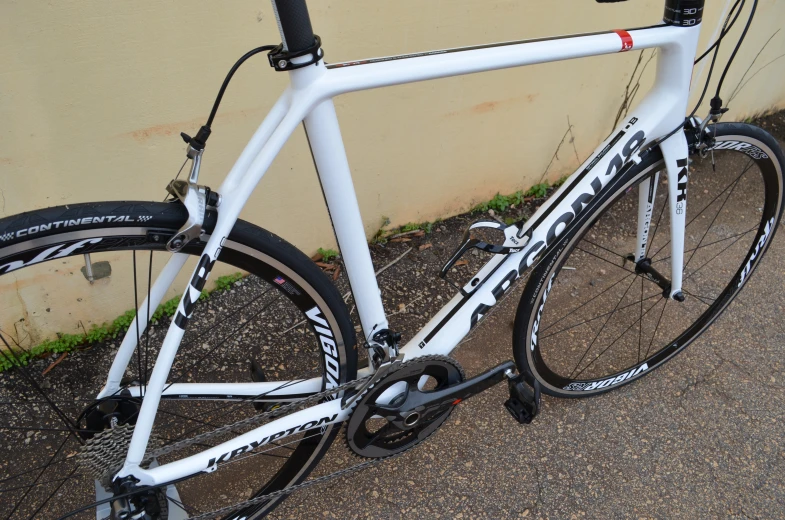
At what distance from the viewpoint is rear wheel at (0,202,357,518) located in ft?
4.82

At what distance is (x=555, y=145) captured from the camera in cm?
294

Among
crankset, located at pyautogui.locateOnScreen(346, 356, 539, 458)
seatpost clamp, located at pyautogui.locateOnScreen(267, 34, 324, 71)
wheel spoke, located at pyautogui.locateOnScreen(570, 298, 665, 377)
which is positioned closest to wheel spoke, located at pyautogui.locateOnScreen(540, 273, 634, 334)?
wheel spoke, located at pyautogui.locateOnScreen(570, 298, 665, 377)

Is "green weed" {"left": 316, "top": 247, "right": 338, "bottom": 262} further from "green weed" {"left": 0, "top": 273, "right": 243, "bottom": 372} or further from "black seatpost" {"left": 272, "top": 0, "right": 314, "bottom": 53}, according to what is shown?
"black seatpost" {"left": 272, "top": 0, "right": 314, "bottom": 53}

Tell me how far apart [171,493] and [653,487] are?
4.86ft

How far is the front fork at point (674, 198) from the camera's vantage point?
65.6 inches

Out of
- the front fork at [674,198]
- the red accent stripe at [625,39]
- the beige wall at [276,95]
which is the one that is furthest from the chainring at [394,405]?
the beige wall at [276,95]

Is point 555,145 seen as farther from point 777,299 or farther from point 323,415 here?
point 323,415

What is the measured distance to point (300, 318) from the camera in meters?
2.42

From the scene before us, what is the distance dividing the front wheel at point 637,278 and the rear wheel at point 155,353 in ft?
2.48

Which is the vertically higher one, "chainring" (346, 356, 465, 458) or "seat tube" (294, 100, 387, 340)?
"seat tube" (294, 100, 387, 340)

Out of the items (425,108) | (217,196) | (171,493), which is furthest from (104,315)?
(425,108)

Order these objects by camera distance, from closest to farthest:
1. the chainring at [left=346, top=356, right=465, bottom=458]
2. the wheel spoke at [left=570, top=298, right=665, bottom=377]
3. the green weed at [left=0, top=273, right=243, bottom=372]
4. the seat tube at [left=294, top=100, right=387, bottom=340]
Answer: the seat tube at [left=294, top=100, right=387, bottom=340] → the chainring at [left=346, top=356, right=465, bottom=458] → the green weed at [left=0, top=273, right=243, bottom=372] → the wheel spoke at [left=570, top=298, right=665, bottom=377]

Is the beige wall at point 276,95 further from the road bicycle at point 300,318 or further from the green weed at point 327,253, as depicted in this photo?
the road bicycle at point 300,318

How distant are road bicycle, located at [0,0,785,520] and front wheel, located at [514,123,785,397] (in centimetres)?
1
